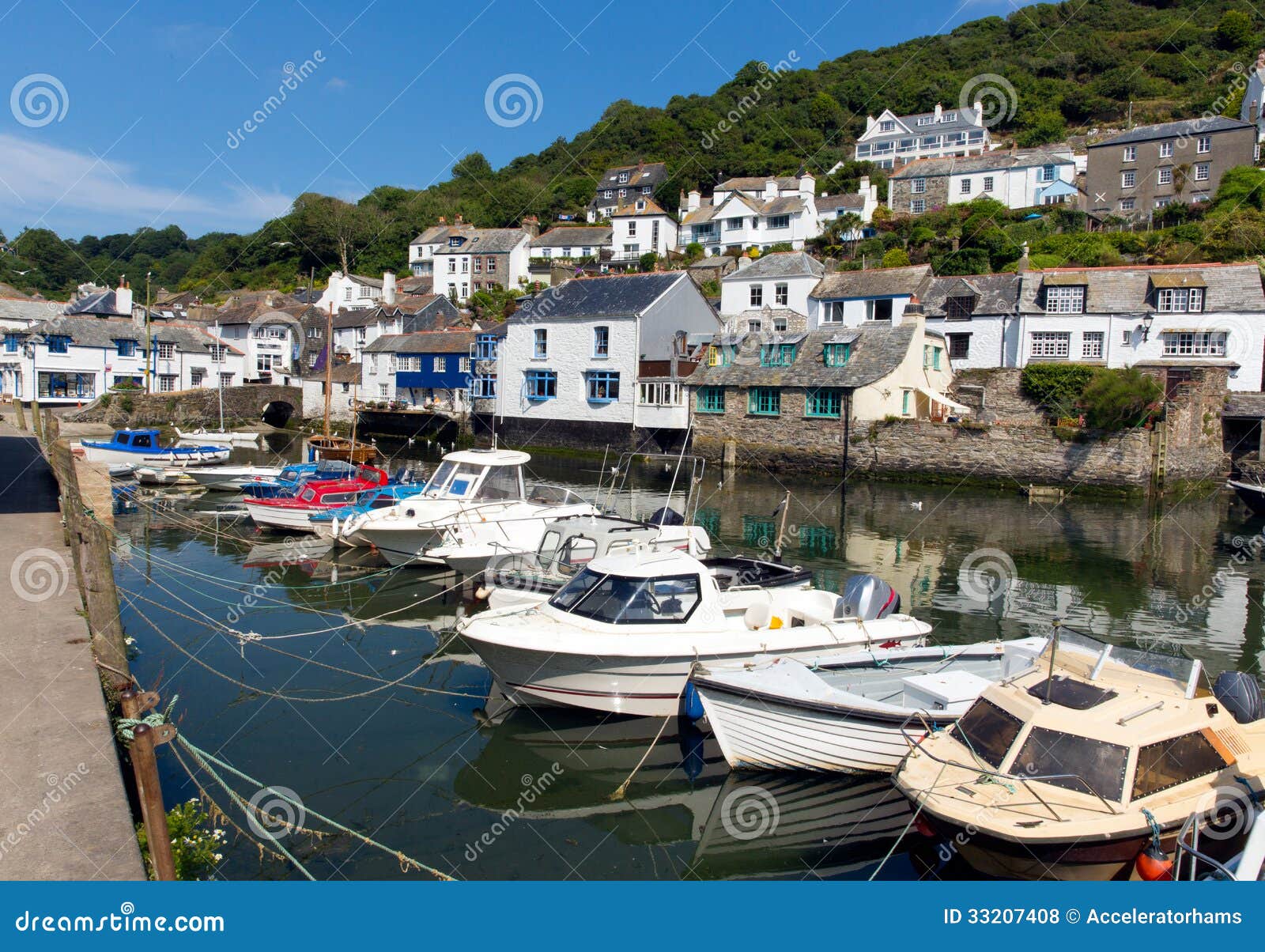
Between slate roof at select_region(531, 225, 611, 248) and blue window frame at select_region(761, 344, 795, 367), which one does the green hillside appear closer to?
slate roof at select_region(531, 225, 611, 248)

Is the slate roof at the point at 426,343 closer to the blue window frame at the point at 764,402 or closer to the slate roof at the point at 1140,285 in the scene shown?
the blue window frame at the point at 764,402

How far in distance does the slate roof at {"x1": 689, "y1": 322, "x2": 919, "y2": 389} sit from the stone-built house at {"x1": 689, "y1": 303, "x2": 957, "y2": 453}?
0.15 feet

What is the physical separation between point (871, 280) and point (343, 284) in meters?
50.9

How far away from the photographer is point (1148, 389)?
114ft

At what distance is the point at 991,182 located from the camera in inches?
2687

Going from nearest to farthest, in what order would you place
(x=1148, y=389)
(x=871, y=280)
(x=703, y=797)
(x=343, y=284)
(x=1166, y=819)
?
(x=1166, y=819)
(x=703, y=797)
(x=1148, y=389)
(x=871, y=280)
(x=343, y=284)

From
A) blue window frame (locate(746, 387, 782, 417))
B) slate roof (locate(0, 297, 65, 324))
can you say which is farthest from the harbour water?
slate roof (locate(0, 297, 65, 324))

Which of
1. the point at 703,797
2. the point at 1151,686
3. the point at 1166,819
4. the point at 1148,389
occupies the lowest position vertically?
the point at 703,797

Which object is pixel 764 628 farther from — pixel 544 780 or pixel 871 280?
pixel 871 280

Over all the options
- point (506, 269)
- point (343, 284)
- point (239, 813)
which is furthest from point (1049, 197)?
point (239, 813)

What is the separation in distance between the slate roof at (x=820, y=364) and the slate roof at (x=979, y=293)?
17.2 ft

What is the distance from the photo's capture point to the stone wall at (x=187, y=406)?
4966 cm

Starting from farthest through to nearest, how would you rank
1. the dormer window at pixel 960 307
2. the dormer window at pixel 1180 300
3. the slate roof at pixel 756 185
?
the slate roof at pixel 756 185, the dormer window at pixel 960 307, the dormer window at pixel 1180 300

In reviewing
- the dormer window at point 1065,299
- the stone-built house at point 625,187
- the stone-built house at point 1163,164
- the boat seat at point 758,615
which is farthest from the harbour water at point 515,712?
the stone-built house at point 625,187
